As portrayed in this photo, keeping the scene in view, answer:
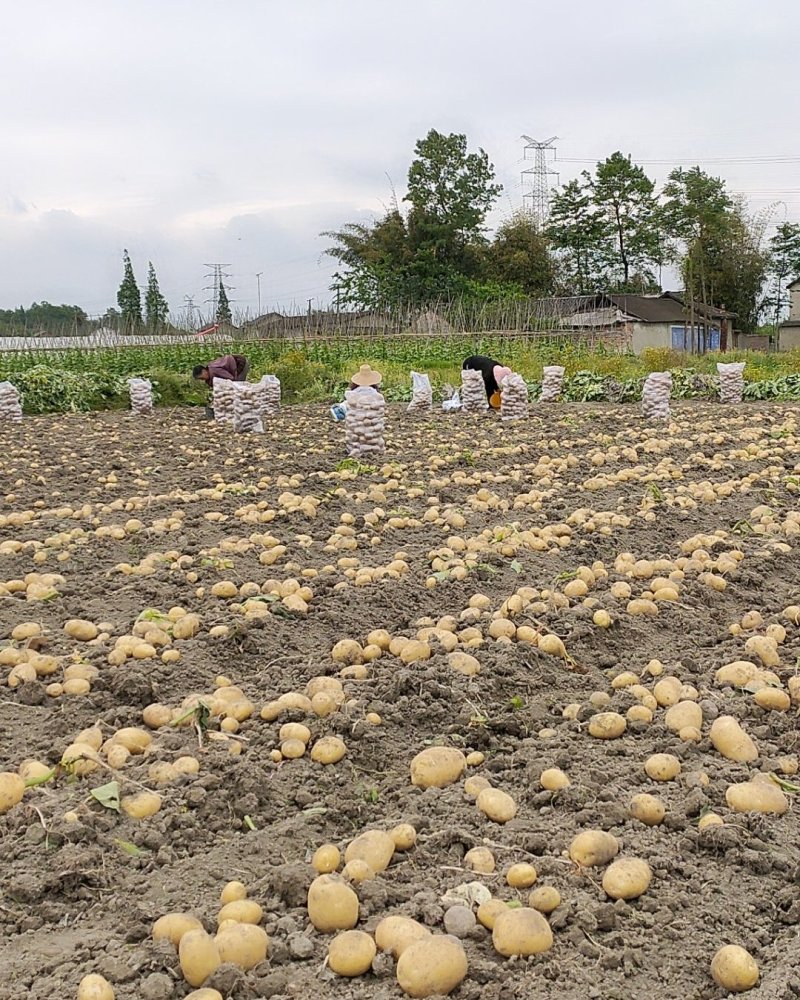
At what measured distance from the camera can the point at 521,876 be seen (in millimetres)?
1764

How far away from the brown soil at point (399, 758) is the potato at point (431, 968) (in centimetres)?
4

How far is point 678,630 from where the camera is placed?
10.9ft

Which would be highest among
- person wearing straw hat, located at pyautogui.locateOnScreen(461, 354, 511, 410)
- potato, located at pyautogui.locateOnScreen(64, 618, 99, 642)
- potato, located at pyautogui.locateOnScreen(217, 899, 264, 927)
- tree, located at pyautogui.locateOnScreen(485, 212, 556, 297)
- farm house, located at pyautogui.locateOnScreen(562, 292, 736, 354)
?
tree, located at pyautogui.locateOnScreen(485, 212, 556, 297)

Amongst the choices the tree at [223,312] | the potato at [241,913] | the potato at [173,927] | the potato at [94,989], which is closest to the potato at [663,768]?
the potato at [241,913]

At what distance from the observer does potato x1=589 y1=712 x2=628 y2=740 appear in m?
2.44

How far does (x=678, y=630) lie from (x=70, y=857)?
91.5 inches

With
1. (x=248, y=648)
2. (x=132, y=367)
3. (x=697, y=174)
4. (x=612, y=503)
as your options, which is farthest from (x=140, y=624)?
(x=697, y=174)

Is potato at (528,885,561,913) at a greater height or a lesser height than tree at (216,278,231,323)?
lesser

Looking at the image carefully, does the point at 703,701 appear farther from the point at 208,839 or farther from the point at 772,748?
the point at 208,839

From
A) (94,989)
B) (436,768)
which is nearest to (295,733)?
(436,768)

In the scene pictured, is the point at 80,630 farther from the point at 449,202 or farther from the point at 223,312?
the point at 449,202

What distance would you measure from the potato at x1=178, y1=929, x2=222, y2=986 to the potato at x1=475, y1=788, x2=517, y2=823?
0.75 meters

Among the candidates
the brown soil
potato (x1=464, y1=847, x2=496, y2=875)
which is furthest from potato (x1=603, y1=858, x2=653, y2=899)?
potato (x1=464, y1=847, x2=496, y2=875)

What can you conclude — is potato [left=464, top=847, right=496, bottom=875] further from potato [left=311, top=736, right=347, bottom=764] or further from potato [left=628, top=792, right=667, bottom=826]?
potato [left=311, top=736, right=347, bottom=764]
